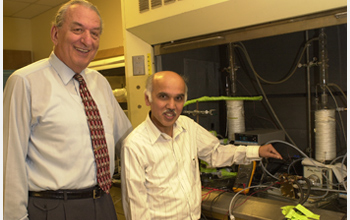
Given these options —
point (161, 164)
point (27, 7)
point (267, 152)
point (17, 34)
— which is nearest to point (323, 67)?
point (267, 152)

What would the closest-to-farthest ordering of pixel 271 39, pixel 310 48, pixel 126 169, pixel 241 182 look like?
pixel 126 169 → pixel 241 182 → pixel 310 48 → pixel 271 39

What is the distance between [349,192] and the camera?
1172 millimetres

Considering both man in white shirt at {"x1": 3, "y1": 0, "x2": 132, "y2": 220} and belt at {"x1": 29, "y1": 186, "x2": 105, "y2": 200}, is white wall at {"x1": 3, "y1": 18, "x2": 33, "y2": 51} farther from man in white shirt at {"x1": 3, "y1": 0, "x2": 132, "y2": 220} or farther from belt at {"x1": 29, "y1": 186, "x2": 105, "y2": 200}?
belt at {"x1": 29, "y1": 186, "x2": 105, "y2": 200}

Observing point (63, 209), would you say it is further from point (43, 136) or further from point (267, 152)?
point (267, 152)

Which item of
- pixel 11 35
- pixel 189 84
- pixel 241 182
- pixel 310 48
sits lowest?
pixel 241 182

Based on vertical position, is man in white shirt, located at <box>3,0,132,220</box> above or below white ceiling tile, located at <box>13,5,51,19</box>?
below

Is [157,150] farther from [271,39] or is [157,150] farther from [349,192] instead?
[271,39]

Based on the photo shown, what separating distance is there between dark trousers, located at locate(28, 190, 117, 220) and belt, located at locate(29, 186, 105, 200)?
13mm

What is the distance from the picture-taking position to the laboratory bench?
1.42 meters

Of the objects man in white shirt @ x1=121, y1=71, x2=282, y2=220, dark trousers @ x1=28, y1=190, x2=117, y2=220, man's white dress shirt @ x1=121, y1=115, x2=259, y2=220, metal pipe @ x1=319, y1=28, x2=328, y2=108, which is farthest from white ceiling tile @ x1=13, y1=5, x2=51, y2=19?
metal pipe @ x1=319, y1=28, x2=328, y2=108

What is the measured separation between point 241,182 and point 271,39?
117 cm

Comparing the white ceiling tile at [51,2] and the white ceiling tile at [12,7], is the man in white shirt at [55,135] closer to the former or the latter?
the white ceiling tile at [51,2]

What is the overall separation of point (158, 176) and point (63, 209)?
0.44 metres

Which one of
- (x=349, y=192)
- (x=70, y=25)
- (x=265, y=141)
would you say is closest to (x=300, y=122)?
(x=265, y=141)
